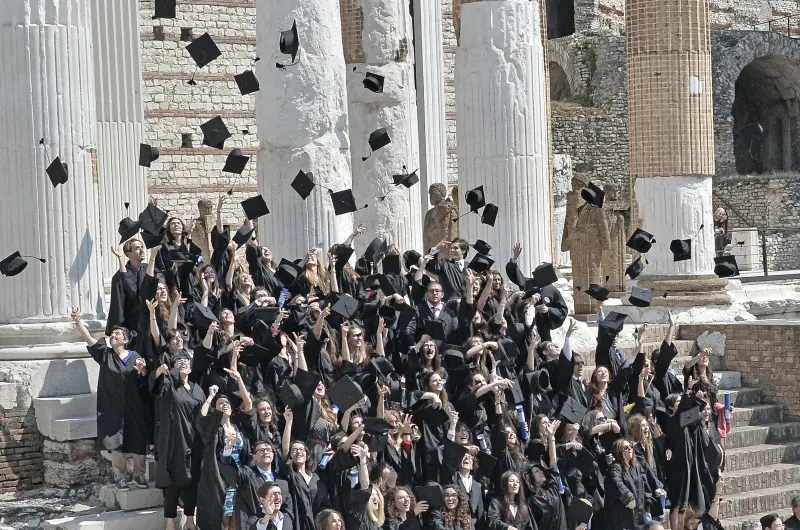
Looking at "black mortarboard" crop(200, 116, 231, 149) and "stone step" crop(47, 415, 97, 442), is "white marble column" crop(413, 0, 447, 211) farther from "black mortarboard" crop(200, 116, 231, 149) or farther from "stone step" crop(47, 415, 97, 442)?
"stone step" crop(47, 415, 97, 442)

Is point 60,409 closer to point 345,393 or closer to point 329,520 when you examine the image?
point 345,393

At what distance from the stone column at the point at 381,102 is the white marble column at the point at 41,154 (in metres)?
4.42

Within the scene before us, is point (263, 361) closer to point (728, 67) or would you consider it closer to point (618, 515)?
point (618, 515)

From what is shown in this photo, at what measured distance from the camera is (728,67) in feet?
117

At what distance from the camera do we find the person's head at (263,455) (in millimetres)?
10141

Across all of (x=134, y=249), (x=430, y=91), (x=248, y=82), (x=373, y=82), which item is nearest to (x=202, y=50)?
(x=248, y=82)

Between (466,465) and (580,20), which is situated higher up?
(580,20)

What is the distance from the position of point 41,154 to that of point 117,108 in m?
5.04

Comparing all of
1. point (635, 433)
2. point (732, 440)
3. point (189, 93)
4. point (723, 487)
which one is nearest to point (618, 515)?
point (635, 433)

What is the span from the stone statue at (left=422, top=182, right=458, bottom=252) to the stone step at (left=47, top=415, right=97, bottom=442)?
558 cm

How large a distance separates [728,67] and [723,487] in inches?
912

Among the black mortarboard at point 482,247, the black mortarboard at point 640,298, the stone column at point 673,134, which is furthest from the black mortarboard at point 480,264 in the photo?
the stone column at point 673,134

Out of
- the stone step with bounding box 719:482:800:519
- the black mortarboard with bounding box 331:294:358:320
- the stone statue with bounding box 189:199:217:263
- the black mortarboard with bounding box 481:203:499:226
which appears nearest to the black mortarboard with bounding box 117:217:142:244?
the black mortarboard with bounding box 331:294:358:320

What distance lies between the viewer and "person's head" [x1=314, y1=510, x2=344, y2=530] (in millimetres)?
9695
